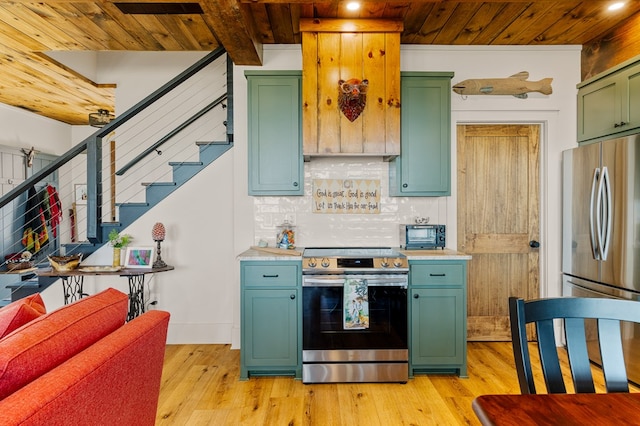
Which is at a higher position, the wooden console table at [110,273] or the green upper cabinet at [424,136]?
the green upper cabinet at [424,136]

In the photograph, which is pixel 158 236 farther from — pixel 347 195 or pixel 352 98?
pixel 352 98

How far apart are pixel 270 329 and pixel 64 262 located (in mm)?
1820

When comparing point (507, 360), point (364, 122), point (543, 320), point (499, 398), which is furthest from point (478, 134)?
point (499, 398)

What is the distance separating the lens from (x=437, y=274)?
2.97 m

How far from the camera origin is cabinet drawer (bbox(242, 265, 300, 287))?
9.64 feet

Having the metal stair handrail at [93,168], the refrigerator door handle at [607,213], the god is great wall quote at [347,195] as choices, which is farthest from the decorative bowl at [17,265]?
the refrigerator door handle at [607,213]

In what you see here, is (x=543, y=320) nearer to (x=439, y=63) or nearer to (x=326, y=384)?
(x=326, y=384)

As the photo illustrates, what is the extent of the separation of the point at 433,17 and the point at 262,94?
1483 mm

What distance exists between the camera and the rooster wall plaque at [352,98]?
9.95 ft

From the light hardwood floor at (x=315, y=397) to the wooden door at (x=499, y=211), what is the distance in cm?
75

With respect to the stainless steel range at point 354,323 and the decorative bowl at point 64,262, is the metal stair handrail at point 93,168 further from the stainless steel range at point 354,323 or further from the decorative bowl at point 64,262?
the stainless steel range at point 354,323

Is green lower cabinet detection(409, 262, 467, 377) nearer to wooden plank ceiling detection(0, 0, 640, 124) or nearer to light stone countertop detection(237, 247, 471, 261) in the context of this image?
light stone countertop detection(237, 247, 471, 261)

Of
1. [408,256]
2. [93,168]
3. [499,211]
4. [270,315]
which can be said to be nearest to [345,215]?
[408,256]

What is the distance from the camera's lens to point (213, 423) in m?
2.36
